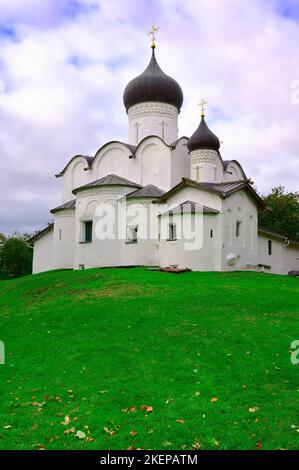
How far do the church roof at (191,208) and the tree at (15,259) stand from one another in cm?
2737

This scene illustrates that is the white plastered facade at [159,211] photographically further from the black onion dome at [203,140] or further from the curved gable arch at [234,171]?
the black onion dome at [203,140]

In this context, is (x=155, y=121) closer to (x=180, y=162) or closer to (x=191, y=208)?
(x=180, y=162)

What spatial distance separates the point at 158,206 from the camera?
28219 millimetres

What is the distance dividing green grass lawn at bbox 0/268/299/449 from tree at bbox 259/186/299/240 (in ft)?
82.1

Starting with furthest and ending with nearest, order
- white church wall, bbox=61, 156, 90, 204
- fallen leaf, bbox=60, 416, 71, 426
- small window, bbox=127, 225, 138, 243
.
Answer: white church wall, bbox=61, 156, 90, 204 → small window, bbox=127, 225, 138, 243 → fallen leaf, bbox=60, 416, 71, 426

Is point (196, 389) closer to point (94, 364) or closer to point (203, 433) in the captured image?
point (203, 433)

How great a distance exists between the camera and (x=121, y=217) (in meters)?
28.1

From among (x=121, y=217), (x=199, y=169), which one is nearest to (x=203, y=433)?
(x=121, y=217)

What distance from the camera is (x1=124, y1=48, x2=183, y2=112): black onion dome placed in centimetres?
3347

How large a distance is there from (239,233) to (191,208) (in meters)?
3.55

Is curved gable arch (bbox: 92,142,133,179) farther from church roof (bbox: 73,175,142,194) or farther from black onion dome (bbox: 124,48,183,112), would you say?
black onion dome (bbox: 124,48,183,112)

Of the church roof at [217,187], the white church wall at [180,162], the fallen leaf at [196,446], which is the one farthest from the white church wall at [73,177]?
the fallen leaf at [196,446]

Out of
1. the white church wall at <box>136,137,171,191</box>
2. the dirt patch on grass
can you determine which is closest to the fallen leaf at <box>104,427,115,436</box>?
the dirt patch on grass

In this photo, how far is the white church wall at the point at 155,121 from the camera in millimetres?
33688
